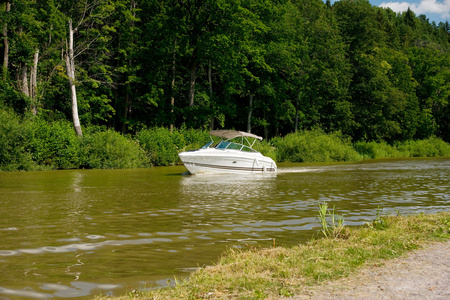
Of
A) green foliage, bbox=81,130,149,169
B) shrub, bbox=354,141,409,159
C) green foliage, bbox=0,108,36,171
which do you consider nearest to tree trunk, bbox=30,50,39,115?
green foliage, bbox=81,130,149,169

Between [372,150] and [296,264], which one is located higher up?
[372,150]

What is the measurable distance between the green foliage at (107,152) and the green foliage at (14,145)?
3.67m

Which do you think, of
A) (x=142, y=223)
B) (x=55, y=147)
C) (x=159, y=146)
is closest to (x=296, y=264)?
(x=142, y=223)

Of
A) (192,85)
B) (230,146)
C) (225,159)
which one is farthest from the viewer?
(192,85)

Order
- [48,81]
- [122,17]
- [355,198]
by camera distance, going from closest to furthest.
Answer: [355,198], [48,81], [122,17]

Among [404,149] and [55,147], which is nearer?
[55,147]

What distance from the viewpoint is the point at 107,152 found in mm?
30203

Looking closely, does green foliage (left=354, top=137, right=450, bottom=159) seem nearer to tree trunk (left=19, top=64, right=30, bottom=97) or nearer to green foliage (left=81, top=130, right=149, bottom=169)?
green foliage (left=81, top=130, right=149, bottom=169)

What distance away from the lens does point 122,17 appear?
4434cm

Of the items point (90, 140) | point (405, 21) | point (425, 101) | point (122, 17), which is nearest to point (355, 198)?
point (90, 140)

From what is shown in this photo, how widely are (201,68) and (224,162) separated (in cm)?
2732

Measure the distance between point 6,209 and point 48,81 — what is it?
2948cm

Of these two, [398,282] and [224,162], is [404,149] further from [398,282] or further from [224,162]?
[398,282]

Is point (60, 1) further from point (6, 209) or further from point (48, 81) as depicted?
point (6, 209)
